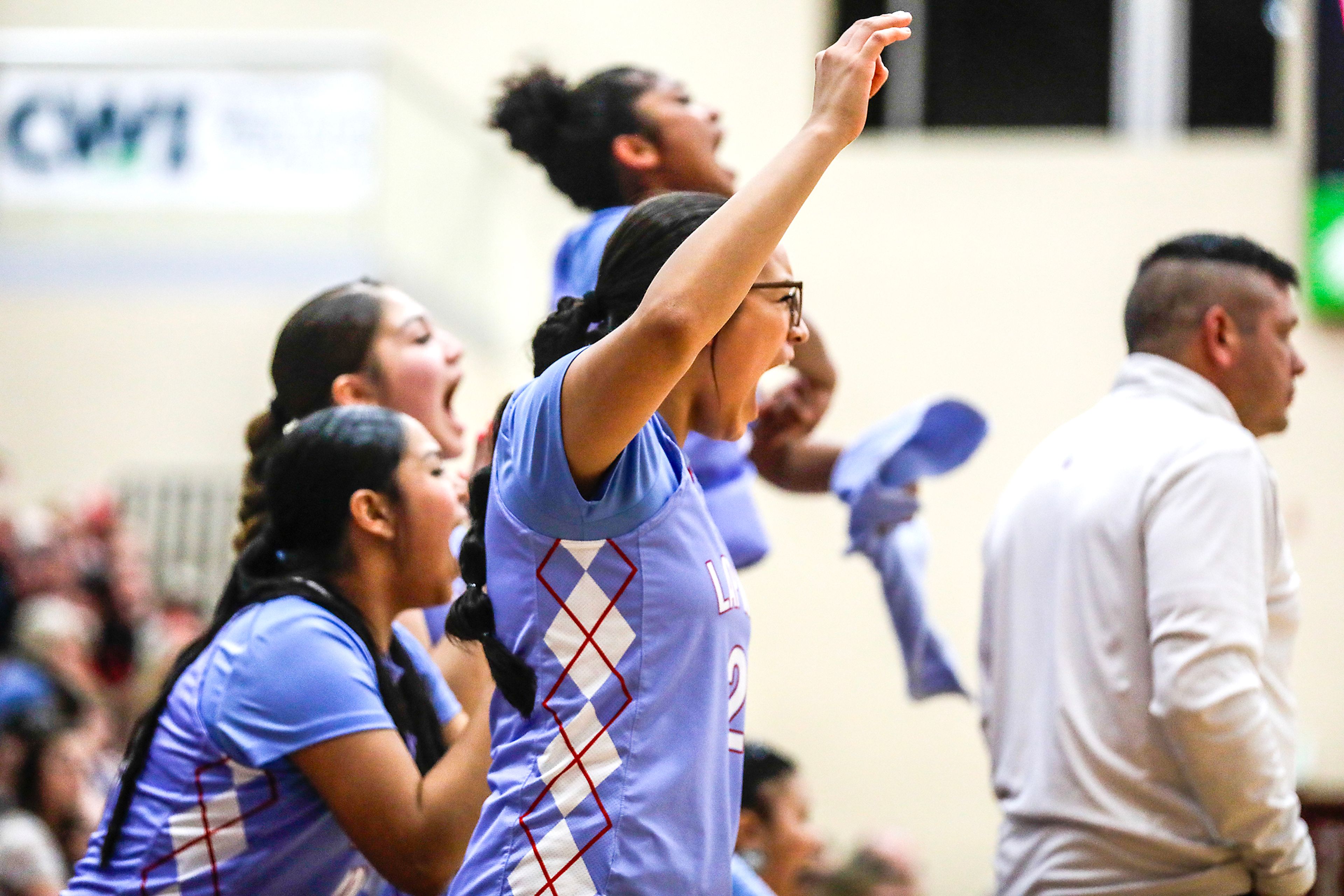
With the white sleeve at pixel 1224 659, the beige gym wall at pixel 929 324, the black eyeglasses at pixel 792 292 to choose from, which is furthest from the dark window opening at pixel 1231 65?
the black eyeglasses at pixel 792 292

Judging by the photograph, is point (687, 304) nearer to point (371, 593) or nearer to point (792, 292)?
point (792, 292)

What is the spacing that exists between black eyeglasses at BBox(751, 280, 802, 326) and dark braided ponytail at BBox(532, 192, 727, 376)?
94mm

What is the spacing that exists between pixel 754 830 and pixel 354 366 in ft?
5.18

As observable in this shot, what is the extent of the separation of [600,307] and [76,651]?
469 cm

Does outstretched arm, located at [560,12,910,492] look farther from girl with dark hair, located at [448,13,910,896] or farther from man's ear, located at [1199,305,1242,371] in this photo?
man's ear, located at [1199,305,1242,371]

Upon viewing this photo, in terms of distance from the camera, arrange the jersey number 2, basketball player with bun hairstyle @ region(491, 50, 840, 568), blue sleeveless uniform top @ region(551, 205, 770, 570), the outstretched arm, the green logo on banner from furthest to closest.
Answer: the green logo on banner → basketball player with bun hairstyle @ region(491, 50, 840, 568) → blue sleeveless uniform top @ region(551, 205, 770, 570) → the jersey number 2 → the outstretched arm

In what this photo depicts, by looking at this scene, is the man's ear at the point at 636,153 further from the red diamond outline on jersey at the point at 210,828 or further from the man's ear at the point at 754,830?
the man's ear at the point at 754,830

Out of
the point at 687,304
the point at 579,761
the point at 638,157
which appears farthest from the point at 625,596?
the point at 638,157

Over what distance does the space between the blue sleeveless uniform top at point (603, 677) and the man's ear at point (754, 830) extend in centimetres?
200

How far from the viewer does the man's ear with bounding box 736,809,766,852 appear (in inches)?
139

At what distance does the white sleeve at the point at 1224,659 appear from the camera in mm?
2127

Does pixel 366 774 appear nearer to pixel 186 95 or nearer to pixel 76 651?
pixel 76 651

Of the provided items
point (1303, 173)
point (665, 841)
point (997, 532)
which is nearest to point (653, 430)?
point (665, 841)

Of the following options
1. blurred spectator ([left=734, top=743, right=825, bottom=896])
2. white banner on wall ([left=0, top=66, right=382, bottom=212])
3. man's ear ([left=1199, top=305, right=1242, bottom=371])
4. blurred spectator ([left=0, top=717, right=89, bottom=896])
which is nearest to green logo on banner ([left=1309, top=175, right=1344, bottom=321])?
white banner on wall ([left=0, top=66, right=382, bottom=212])
